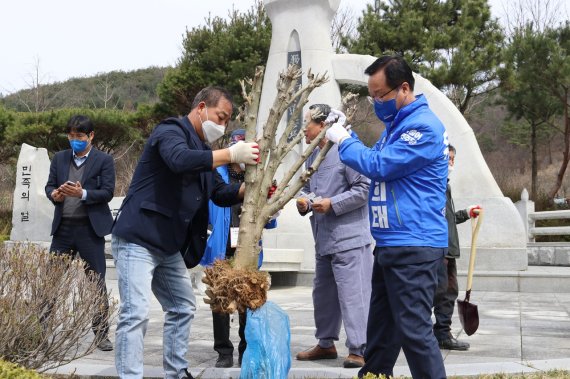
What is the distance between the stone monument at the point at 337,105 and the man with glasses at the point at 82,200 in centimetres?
549

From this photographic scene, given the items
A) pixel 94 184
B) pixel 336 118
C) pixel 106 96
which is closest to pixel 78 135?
pixel 94 184

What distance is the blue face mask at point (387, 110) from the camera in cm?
369

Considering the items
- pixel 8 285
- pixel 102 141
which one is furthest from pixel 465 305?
pixel 102 141

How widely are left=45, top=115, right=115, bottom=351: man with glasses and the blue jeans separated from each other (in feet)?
4.18

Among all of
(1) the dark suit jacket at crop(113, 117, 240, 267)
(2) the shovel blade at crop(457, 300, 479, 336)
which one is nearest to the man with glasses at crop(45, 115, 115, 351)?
(1) the dark suit jacket at crop(113, 117, 240, 267)

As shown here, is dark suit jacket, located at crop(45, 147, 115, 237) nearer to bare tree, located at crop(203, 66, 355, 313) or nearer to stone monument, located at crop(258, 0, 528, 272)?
bare tree, located at crop(203, 66, 355, 313)

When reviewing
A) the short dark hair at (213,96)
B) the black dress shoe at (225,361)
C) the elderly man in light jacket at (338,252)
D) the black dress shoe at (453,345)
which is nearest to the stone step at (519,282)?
the black dress shoe at (453,345)

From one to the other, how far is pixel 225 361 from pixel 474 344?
2117 mm

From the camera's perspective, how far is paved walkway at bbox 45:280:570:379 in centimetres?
443

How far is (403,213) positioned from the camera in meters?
3.54

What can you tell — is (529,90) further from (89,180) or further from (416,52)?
(89,180)

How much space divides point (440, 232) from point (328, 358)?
1.80m

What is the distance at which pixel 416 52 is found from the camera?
23.4 metres

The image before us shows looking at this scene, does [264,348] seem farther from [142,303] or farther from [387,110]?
[387,110]
